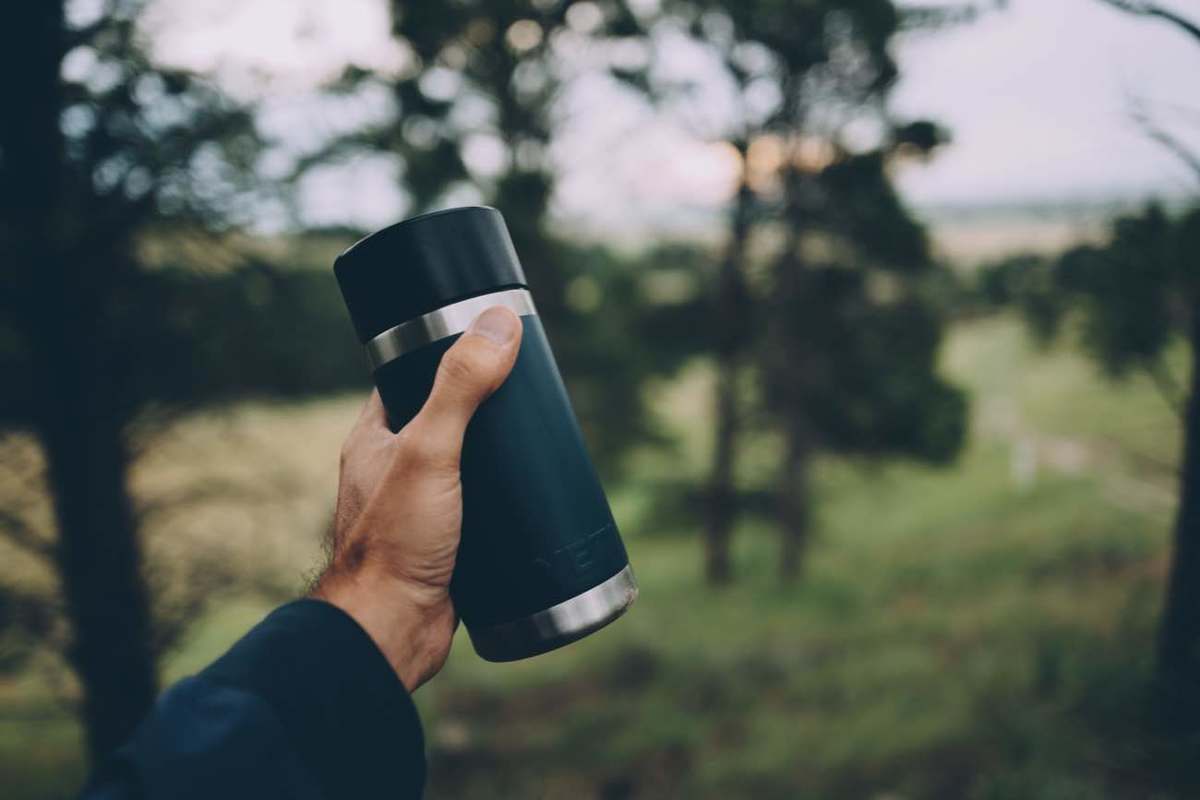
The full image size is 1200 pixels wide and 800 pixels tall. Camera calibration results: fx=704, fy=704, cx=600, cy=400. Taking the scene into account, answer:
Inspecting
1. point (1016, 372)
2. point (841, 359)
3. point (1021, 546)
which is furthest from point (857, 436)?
point (1016, 372)

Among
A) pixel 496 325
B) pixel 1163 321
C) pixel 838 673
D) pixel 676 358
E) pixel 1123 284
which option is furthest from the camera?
pixel 676 358

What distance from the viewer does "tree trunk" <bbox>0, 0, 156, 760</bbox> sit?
398 cm

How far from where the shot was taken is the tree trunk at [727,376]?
1238 centimetres

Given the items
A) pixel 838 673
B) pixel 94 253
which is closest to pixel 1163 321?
pixel 838 673

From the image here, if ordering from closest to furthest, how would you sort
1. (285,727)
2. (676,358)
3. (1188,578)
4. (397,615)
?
(285,727), (397,615), (1188,578), (676,358)

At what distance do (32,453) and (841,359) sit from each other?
11.8 meters

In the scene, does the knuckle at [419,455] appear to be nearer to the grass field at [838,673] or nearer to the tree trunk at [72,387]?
the grass field at [838,673]

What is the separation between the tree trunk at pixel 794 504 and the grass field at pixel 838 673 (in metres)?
0.54

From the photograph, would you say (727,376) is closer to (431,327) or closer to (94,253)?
(94,253)

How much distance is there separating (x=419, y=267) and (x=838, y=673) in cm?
756

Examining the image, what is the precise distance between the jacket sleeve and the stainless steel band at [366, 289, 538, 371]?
Result: 0.44 m

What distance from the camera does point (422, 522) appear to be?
3.81 ft

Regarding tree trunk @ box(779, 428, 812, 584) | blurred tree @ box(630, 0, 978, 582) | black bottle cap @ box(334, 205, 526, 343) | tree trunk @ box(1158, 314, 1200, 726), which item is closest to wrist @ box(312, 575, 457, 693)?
black bottle cap @ box(334, 205, 526, 343)

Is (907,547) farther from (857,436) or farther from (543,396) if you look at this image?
(543,396)
